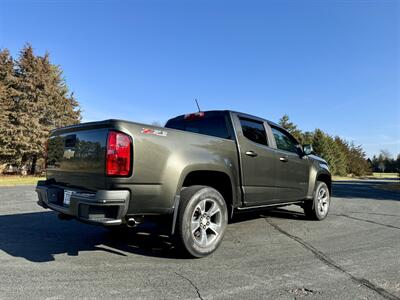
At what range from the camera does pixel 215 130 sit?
5.19 m

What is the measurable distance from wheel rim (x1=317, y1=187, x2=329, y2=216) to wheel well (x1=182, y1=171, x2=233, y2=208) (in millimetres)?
3109

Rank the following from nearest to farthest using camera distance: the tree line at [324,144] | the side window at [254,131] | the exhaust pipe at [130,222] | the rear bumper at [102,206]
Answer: the rear bumper at [102,206] < the exhaust pipe at [130,222] < the side window at [254,131] < the tree line at [324,144]

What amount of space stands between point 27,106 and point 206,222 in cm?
2933

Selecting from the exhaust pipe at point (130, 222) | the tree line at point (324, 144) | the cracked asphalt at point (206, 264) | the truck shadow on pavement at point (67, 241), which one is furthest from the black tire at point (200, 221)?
the tree line at point (324, 144)

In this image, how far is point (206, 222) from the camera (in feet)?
13.9

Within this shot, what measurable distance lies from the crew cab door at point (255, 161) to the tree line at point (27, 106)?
25.6 metres

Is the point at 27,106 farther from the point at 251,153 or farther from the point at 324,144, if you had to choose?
the point at 324,144

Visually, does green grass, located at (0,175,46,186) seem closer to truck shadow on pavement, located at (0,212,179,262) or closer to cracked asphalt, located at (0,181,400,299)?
truck shadow on pavement, located at (0,212,179,262)

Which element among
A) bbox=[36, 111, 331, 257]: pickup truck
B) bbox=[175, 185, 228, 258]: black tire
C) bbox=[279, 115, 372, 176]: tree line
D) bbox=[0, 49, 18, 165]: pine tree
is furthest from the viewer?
bbox=[279, 115, 372, 176]: tree line

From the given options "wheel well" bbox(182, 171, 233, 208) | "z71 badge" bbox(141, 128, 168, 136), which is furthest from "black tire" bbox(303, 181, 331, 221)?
"z71 badge" bbox(141, 128, 168, 136)

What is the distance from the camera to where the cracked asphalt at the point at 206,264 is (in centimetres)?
304

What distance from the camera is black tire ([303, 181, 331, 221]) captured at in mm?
6848

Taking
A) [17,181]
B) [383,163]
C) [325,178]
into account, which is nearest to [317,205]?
[325,178]

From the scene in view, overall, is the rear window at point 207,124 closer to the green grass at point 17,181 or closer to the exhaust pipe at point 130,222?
the exhaust pipe at point 130,222
